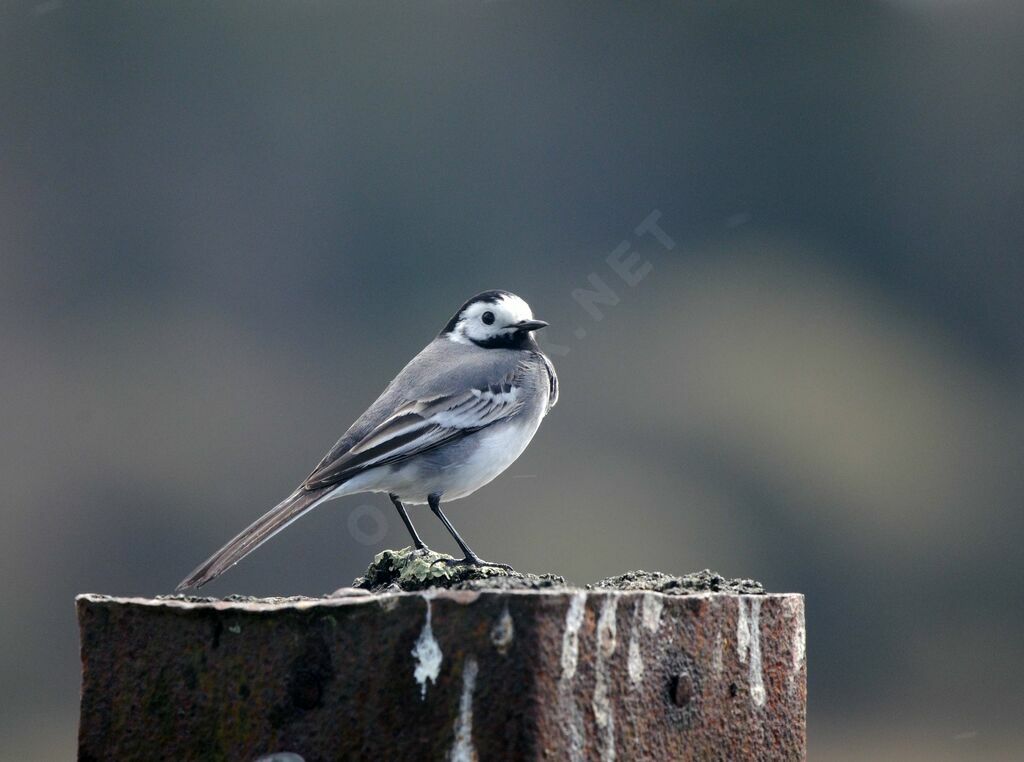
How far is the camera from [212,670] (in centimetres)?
390

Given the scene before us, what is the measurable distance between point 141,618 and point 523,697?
3.98ft

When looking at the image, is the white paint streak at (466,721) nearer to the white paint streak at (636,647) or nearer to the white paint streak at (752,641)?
the white paint streak at (636,647)

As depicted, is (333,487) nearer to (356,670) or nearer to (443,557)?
(443,557)

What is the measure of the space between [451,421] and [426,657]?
3.62m

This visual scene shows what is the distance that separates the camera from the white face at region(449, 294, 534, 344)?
8.08 meters

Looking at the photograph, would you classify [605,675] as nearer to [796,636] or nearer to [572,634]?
[572,634]

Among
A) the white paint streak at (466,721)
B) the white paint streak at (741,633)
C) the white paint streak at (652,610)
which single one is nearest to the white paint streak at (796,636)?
the white paint streak at (741,633)

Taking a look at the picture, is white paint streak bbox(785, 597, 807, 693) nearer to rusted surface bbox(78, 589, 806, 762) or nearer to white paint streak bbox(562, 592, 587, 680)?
rusted surface bbox(78, 589, 806, 762)

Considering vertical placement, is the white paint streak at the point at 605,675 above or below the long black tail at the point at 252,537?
below

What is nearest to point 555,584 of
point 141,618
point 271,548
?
point 141,618

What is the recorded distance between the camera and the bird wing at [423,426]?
21.6 ft

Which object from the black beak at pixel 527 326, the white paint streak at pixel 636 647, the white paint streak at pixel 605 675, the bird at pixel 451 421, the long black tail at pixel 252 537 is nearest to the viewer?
the white paint streak at pixel 605 675

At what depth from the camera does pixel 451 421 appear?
7199 mm

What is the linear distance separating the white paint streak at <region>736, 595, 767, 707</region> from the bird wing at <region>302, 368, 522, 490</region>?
2.71 metres
